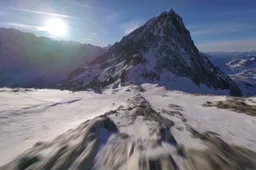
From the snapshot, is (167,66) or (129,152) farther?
(167,66)

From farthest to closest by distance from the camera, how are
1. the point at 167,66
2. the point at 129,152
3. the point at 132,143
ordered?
the point at 167,66 → the point at 132,143 → the point at 129,152

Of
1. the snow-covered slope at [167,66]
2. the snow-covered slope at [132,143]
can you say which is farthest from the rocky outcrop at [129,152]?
the snow-covered slope at [167,66]

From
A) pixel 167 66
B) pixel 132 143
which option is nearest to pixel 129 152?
pixel 132 143

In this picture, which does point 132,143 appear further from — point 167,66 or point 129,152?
point 167,66

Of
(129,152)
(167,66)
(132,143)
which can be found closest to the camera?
(129,152)

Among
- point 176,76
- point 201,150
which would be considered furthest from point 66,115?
point 176,76

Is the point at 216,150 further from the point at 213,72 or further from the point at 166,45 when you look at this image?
the point at 213,72

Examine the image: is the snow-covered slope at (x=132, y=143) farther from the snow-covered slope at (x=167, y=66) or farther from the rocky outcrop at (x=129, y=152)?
the snow-covered slope at (x=167, y=66)

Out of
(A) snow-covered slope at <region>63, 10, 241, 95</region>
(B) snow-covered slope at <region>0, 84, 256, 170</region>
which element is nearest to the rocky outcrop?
(B) snow-covered slope at <region>0, 84, 256, 170</region>
